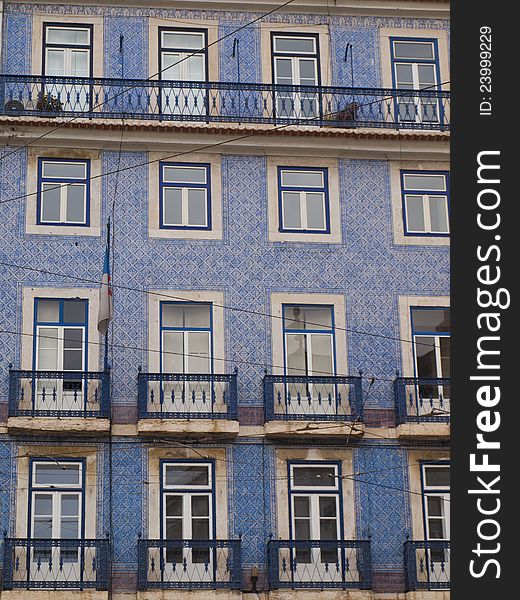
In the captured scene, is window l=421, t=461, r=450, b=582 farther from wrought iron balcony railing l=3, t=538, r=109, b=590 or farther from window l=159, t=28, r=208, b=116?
Result: window l=159, t=28, r=208, b=116

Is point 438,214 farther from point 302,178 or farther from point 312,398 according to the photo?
point 312,398

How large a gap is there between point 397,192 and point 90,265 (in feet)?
18.3

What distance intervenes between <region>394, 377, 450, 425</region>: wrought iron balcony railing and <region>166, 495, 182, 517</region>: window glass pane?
3903 millimetres

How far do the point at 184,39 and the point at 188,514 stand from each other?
28.6 feet

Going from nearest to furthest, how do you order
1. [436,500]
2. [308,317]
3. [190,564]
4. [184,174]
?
[190,564], [436,500], [308,317], [184,174]

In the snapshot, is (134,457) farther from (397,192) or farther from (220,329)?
(397,192)

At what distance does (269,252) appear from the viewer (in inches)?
1003

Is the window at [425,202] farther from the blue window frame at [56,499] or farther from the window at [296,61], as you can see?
the blue window frame at [56,499]

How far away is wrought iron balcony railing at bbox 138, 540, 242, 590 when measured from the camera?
23.2 meters

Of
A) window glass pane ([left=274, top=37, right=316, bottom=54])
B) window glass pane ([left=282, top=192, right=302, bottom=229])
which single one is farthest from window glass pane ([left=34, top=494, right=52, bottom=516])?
window glass pane ([left=274, top=37, right=316, bottom=54])

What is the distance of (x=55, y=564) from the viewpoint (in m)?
23.1

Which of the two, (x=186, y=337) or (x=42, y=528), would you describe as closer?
(x=42, y=528)

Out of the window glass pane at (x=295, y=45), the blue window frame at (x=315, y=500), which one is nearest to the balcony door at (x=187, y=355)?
the blue window frame at (x=315, y=500)

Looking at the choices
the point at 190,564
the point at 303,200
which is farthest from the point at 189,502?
the point at 303,200
